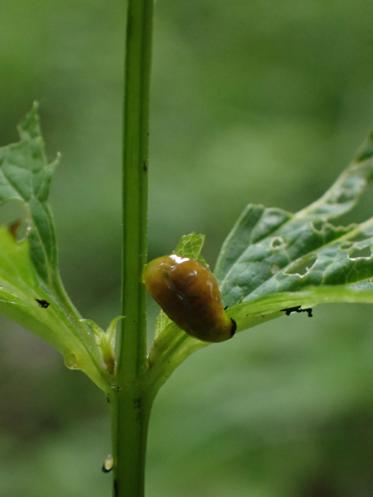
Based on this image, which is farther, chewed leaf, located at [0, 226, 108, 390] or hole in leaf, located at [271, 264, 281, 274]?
hole in leaf, located at [271, 264, 281, 274]

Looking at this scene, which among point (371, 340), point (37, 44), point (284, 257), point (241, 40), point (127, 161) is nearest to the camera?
point (127, 161)

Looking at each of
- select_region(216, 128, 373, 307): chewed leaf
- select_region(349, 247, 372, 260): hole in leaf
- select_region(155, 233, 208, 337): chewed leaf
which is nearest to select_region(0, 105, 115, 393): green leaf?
select_region(155, 233, 208, 337): chewed leaf

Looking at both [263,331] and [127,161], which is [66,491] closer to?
[263,331]

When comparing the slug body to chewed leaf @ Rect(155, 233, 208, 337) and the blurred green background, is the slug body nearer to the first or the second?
chewed leaf @ Rect(155, 233, 208, 337)

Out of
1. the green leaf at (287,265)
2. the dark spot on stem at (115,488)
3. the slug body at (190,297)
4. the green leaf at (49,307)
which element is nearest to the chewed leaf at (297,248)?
the green leaf at (287,265)

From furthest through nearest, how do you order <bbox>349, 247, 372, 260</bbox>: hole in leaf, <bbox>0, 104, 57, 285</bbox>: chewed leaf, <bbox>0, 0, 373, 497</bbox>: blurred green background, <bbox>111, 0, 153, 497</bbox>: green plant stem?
<bbox>0, 0, 373, 497</bbox>: blurred green background
<bbox>349, 247, 372, 260</bbox>: hole in leaf
<bbox>0, 104, 57, 285</bbox>: chewed leaf
<bbox>111, 0, 153, 497</bbox>: green plant stem

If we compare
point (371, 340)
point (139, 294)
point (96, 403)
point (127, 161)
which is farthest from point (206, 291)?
point (96, 403)

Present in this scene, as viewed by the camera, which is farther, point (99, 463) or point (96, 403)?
point (96, 403)
